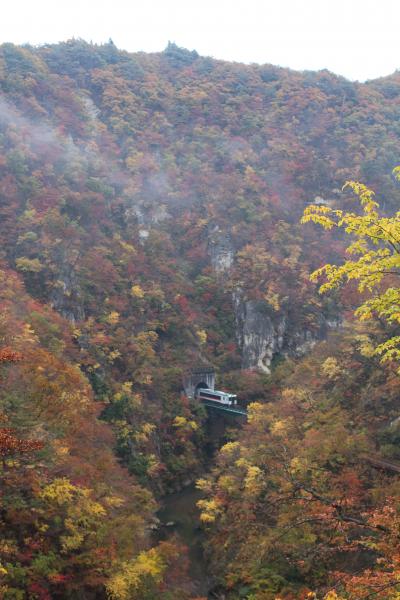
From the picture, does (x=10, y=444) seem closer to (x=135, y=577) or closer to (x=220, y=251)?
(x=135, y=577)

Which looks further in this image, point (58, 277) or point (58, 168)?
point (58, 168)

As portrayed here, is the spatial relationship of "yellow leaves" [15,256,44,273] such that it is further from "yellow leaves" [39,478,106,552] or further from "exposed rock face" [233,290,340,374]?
"yellow leaves" [39,478,106,552]

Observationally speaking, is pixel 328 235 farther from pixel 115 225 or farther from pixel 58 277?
pixel 58 277

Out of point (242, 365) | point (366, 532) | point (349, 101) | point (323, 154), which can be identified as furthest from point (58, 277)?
point (349, 101)

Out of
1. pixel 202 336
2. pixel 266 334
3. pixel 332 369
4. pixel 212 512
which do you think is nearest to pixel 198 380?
pixel 202 336

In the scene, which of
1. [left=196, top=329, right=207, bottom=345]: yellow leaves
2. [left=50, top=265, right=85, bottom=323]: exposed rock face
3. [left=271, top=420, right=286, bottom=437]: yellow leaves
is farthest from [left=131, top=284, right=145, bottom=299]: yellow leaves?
[left=271, top=420, right=286, bottom=437]: yellow leaves

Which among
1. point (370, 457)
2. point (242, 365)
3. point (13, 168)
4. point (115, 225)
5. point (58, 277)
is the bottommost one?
point (242, 365)
